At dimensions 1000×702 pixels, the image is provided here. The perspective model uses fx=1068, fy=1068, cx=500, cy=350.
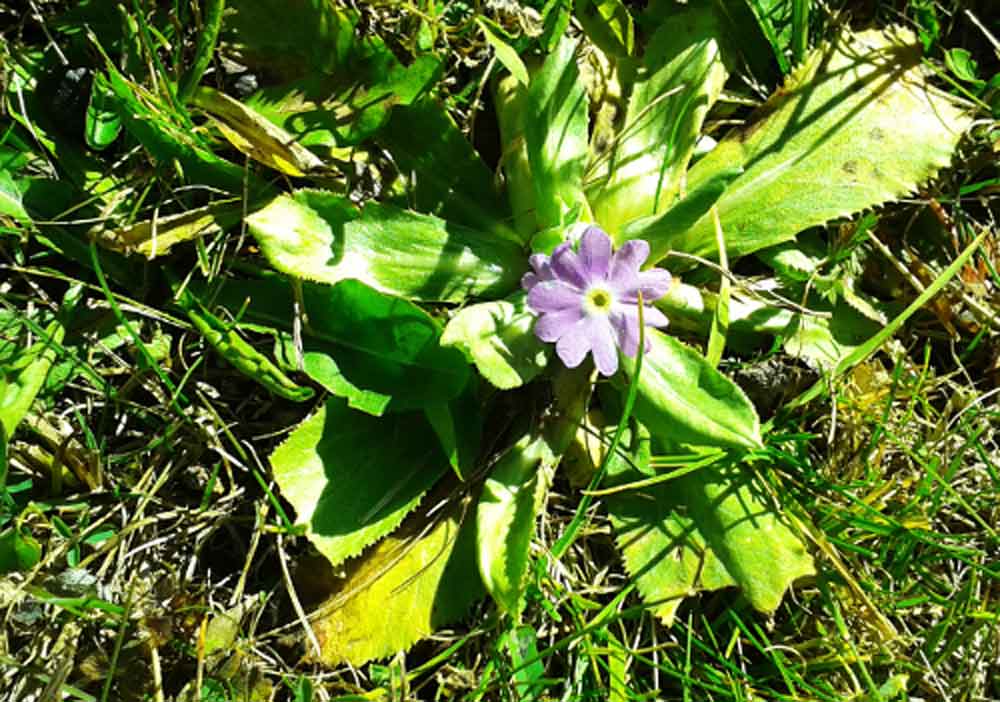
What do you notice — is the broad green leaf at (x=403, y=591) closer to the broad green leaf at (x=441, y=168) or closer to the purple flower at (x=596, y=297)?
the purple flower at (x=596, y=297)

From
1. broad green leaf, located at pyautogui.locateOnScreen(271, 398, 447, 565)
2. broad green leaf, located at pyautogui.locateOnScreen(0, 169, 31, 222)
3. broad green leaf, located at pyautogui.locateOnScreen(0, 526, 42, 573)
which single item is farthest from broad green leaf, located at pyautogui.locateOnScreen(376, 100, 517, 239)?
broad green leaf, located at pyautogui.locateOnScreen(0, 526, 42, 573)

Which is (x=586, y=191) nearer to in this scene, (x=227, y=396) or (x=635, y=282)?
(x=635, y=282)

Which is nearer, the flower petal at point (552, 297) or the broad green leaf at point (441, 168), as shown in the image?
the flower petal at point (552, 297)

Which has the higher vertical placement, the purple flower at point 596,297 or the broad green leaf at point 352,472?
the purple flower at point 596,297

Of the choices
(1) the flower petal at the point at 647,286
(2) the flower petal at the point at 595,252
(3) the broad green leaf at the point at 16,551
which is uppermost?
(2) the flower petal at the point at 595,252

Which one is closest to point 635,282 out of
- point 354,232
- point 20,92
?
point 354,232

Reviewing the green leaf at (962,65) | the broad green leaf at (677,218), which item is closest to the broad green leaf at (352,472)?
the broad green leaf at (677,218)

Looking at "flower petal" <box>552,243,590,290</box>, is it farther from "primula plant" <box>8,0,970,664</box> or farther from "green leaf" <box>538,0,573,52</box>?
"green leaf" <box>538,0,573,52</box>

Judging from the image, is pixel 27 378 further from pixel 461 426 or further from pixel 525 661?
pixel 525 661
